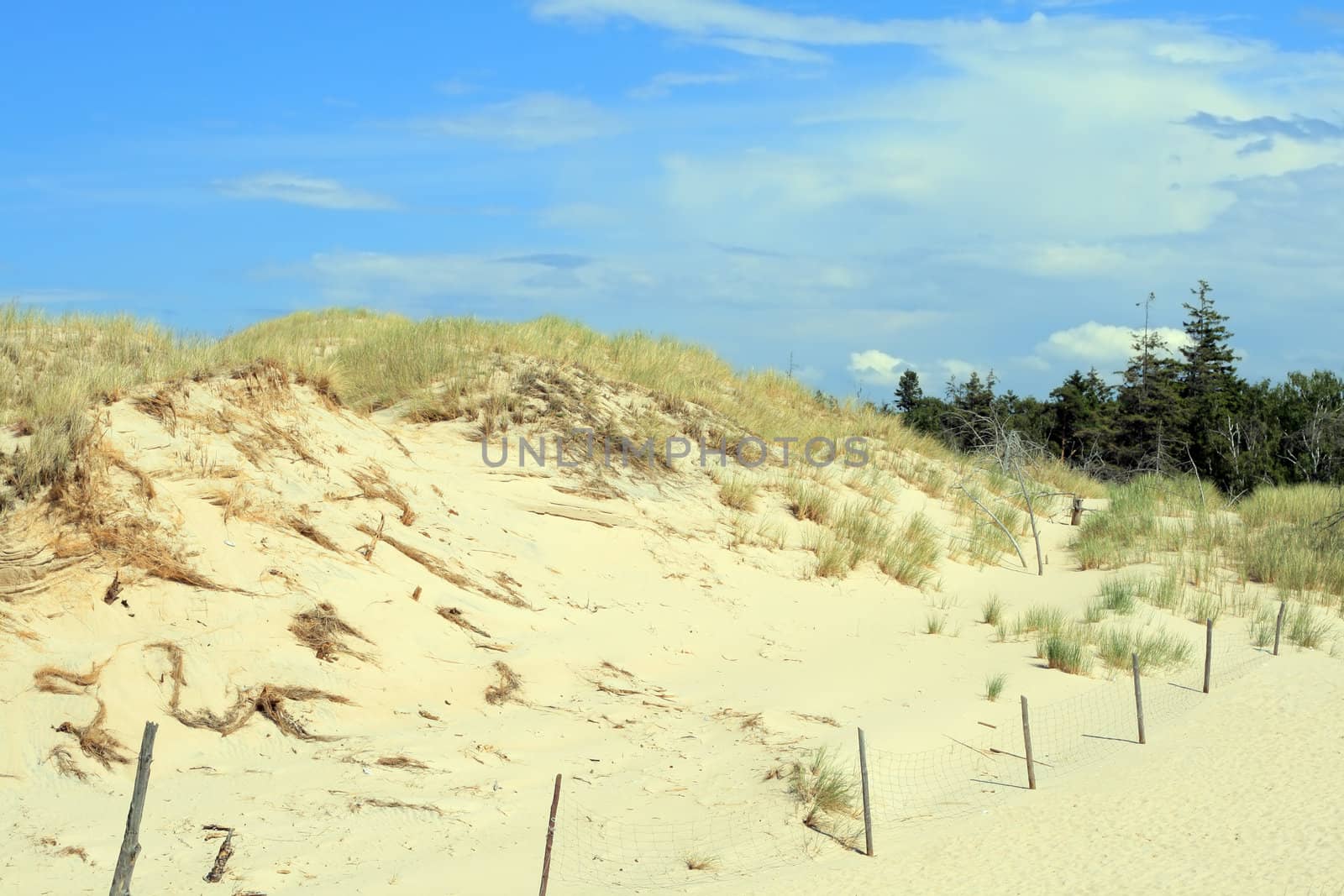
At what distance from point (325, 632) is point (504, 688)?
1.45m

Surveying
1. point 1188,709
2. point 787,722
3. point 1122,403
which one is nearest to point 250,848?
point 787,722

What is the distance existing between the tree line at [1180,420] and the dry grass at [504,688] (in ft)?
36.7

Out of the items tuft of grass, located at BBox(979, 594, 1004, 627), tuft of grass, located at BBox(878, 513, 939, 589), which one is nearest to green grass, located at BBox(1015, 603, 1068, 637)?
tuft of grass, located at BBox(979, 594, 1004, 627)

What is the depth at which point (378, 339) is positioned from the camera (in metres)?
15.6

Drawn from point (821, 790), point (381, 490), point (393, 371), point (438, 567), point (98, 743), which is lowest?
point (821, 790)

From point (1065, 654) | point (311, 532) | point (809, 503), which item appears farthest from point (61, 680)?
point (809, 503)

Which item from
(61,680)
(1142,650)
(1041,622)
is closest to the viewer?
(61,680)

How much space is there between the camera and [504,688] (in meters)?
8.91

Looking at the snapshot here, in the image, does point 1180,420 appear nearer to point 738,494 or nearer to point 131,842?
point 738,494

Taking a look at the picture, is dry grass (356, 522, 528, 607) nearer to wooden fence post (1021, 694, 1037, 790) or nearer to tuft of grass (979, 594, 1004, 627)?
wooden fence post (1021, 694, 1037, 790)

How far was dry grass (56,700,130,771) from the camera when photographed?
693 cm

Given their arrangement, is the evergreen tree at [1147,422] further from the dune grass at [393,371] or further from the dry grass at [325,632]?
the dry grass at [325,632]

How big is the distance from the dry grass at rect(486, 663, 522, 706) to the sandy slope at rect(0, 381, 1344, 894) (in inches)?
2.8

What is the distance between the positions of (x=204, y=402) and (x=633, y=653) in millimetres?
4513
